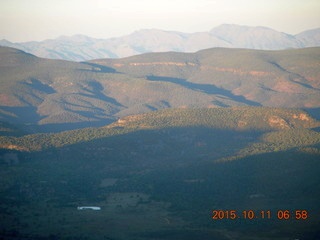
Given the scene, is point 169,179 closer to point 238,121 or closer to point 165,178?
point 165,178

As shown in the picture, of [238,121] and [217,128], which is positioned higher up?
[238,121]

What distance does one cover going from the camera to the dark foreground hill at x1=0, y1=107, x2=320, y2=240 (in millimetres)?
108438

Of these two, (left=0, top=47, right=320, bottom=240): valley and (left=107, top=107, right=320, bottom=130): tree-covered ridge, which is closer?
(left=0, top=47, right=320, bottom=240): valley

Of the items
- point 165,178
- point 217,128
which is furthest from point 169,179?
point 217,128

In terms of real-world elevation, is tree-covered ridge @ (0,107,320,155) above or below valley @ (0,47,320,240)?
above

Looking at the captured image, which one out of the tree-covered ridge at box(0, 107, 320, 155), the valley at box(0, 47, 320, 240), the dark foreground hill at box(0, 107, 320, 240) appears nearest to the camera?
the valley at box(0, 47, 320, 240)

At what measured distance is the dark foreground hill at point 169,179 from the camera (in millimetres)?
108438

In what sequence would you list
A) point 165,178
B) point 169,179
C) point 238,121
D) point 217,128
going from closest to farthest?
point 169,179, point 165,178, point 217,128, point 238,121

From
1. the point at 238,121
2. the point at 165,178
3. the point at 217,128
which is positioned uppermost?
the point at 238,121

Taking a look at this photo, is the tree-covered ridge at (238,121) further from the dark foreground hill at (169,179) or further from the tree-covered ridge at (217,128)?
the dark foreground hill at (169,179)

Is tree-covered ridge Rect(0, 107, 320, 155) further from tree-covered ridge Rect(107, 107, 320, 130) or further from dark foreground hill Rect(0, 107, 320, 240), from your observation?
dark foreground hill Rect(0, 107, 320, 240)

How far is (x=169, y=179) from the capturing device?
14175 centimetres

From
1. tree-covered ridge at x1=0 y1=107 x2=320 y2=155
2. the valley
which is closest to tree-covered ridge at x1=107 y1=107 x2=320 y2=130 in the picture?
tree-covered ridge at x1=0 y1=107 x2=320 y2=155

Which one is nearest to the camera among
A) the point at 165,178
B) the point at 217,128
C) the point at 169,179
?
the point at 169,179
